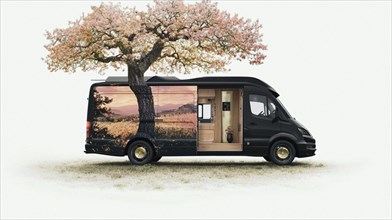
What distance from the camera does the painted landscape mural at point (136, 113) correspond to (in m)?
20.5

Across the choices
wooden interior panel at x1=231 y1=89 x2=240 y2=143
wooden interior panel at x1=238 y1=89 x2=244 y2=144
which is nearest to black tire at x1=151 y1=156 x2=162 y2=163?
wooden interior panel at x1=231 y1=89 x2=240 y2=143

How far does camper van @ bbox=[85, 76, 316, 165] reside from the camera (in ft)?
66.9

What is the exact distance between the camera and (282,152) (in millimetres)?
20516

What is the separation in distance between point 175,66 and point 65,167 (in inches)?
203

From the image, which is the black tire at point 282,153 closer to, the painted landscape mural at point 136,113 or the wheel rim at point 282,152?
the wheel rim at point 282,152

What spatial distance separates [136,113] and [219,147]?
2972 millimetres

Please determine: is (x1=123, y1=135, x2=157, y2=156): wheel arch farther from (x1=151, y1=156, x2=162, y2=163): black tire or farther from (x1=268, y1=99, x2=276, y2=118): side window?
(x1=268, y1=99, x2=276, y2=118): side window

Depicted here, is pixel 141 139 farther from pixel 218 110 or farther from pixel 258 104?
pixel 258 104

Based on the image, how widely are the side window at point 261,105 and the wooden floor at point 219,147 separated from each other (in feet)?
4.34

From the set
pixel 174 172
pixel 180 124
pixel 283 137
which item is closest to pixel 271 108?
pixel 283 137

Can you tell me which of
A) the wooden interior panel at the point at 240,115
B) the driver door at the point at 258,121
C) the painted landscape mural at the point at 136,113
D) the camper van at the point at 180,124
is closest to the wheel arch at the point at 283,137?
the camper van at the point at 180,124

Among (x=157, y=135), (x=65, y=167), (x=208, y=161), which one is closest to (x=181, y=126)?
(x=157, y=135)

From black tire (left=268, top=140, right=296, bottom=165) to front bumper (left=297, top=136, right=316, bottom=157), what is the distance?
0.65 ft

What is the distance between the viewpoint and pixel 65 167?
20.7m
